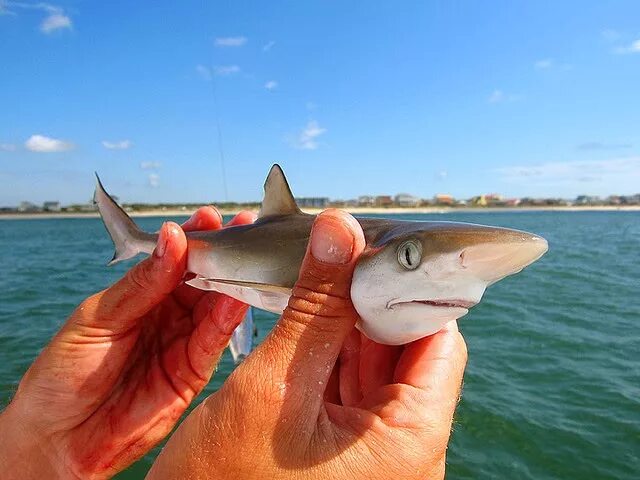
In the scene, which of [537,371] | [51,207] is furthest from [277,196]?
[51,207]

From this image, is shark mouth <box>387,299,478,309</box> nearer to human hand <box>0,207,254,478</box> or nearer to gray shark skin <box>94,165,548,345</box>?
gray shark skin <box>94,165,548,345</box>

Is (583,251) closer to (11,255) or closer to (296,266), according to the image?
(296,266)

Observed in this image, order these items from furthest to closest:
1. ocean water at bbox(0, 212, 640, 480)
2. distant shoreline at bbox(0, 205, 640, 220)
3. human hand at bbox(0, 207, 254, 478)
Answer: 1. distant shoreline at bbox(0, 205, 640, 220)
2. ocean water at bbox(0, 212, 640, 480)
3. human hand at bbox(0, 207, 254, 478)

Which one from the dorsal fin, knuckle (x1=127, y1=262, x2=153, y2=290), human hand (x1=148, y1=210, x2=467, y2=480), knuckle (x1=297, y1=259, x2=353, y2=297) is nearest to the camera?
human hand (x1=148, y1=210, x2=467, y2=480)

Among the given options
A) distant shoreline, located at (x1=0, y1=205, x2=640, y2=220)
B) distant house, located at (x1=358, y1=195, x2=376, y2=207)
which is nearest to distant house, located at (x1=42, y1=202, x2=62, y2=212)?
distant shoreline, located at (x1=0, y1=205, x2=640, y2=220)

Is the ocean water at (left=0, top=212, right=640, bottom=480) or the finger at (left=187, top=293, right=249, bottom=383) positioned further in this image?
the ocean water at (left=0, top=212, right=640, bottom=480)

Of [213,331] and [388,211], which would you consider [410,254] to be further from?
[388,211]
